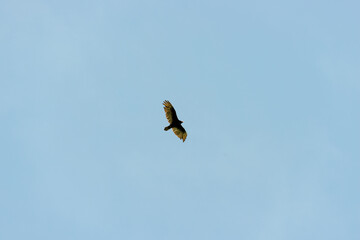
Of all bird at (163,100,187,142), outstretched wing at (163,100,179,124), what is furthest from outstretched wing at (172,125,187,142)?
outstretched wing at (163,100,179,124)

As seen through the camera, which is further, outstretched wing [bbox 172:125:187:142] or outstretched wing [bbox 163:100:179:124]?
outstretched wing [bbox 172:125:187:142]

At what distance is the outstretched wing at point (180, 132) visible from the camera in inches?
2272

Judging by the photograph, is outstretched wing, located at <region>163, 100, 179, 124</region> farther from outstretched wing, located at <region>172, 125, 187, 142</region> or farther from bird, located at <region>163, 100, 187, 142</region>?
outstretched wing, located at <region>172, 125, 187, 142</region>

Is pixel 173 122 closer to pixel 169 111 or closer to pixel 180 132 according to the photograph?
pixel 169 111

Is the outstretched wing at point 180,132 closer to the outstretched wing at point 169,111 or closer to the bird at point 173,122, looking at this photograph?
the bird at point 173,122

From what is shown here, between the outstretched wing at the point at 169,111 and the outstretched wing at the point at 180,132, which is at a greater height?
the outstretched wing at the point at 169,111

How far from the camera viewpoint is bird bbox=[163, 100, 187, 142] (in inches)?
2195

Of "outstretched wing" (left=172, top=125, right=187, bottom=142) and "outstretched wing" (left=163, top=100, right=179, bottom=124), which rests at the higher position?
"outstretched wing" (left=163, top=100, right=179, bottom=124)

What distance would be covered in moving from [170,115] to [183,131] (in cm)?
306

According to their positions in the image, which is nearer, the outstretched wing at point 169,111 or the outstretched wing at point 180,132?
the outstretched wing at point 169,111

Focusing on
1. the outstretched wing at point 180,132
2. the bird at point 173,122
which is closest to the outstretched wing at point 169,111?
the bird at point 173,122

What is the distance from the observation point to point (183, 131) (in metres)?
58.2

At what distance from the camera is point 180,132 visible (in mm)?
58188

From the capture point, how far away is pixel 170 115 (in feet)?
184
